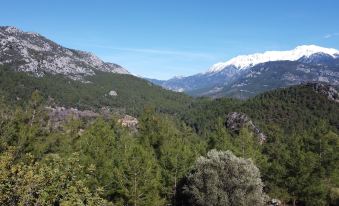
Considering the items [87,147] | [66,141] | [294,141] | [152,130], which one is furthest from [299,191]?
[66,141]

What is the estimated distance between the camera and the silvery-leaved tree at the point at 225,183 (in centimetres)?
6356

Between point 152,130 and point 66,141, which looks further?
point 152,130

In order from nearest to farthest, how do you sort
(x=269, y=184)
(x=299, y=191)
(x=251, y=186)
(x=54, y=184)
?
(x=54, y=184), (x=251, y=186), (x=299, y=191), (x=269, y=184)

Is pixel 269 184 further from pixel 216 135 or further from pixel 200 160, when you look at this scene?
pixel 200 160

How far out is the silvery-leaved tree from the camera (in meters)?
63.6

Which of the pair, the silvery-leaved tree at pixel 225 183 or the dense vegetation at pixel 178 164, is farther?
the silvery-leaved tree at pixel 225 183

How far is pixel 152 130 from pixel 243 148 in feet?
68.3

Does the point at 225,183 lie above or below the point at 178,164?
below

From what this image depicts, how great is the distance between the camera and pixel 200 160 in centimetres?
6794

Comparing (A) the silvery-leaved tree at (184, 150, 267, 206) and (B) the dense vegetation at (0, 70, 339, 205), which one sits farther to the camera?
(A) the silvery-leaved tree at (184, 150, 267, 206)

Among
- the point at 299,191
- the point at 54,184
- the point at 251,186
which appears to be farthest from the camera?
the point at 299,191

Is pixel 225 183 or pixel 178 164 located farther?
pixel 178 164

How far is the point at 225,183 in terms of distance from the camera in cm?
6512

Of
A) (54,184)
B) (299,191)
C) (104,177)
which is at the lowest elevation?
(299,191)
